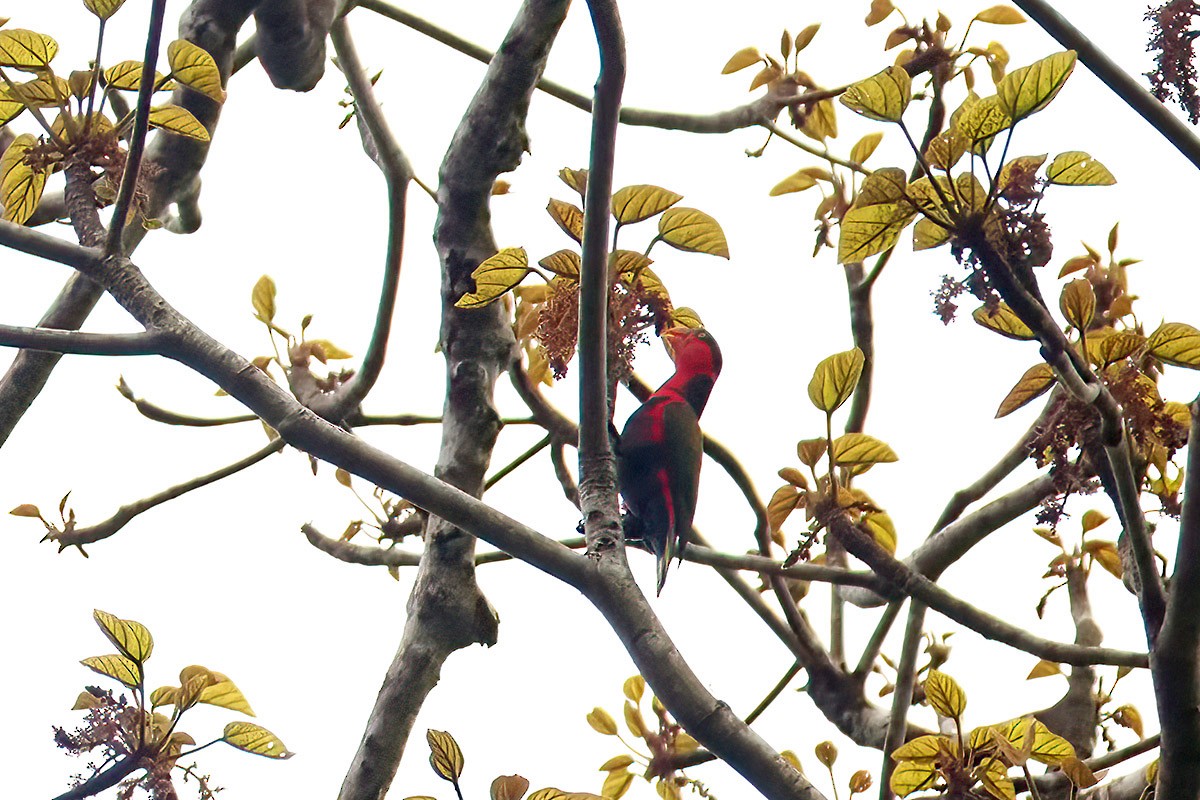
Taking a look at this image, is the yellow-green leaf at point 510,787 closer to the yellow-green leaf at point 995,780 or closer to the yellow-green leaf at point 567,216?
the yellow-green leaf at point 995,780

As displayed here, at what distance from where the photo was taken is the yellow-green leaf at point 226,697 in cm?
164

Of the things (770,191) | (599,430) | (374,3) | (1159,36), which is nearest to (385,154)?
(374,3)

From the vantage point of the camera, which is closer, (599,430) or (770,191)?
(599,430)

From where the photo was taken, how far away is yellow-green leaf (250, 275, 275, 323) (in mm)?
2654

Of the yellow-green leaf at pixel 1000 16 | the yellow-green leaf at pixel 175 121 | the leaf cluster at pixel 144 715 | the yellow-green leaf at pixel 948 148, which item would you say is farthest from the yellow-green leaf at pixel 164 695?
the yellow-green leaf at pixel 1000 16

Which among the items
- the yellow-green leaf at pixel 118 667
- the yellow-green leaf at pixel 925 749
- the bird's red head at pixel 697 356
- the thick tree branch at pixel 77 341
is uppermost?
the bird's red head at pixel 697 356

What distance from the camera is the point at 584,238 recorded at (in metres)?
1.44

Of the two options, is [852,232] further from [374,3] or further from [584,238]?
[374,3]

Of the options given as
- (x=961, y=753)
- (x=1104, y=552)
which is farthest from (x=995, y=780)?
(x=1104, y=552)

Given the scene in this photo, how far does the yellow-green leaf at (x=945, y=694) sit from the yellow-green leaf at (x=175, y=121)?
51.2 inches

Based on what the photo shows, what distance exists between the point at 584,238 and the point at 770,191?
1.29 m

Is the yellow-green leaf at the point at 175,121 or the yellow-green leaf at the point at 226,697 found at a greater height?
the yellow-green leaf at the point at 175,121

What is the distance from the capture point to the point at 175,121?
1.53 m

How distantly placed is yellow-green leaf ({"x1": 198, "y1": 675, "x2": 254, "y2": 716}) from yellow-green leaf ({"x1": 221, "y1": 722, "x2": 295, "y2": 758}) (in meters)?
0.05
